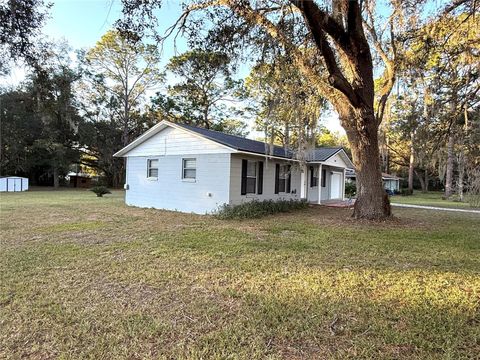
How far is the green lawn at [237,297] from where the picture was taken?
2571 mm

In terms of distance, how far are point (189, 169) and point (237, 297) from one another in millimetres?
8853

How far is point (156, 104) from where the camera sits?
92.4ft

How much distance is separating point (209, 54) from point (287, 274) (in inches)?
245

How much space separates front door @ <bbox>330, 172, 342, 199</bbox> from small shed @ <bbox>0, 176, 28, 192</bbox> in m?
22.4

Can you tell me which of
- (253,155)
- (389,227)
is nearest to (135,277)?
(389,227)

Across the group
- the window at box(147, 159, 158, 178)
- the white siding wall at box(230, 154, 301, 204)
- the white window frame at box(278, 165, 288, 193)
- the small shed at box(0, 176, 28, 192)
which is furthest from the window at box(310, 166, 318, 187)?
the small shed at box(0, 176, 28, 192)

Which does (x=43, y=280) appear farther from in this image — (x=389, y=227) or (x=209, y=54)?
(x=389, y=227)

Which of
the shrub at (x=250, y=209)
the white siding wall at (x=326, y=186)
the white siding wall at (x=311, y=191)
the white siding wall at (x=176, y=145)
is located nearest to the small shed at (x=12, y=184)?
the white siding wall at (x=176, y=145)

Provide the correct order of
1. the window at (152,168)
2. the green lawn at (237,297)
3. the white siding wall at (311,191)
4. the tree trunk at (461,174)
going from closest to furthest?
the green lawn at (237,297), the tree trunk at (461,174), the window at (152,168), the white siding wall at (311,191)

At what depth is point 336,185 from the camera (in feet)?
65.2

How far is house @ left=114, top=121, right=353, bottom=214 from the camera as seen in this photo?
36.2 ft

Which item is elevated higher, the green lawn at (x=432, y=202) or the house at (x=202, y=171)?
the house at (x=202, y=171)

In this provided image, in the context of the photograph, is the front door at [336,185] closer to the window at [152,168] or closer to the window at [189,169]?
the window at [189,169]

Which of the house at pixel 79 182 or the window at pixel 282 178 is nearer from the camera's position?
the window at pixel 282 178
